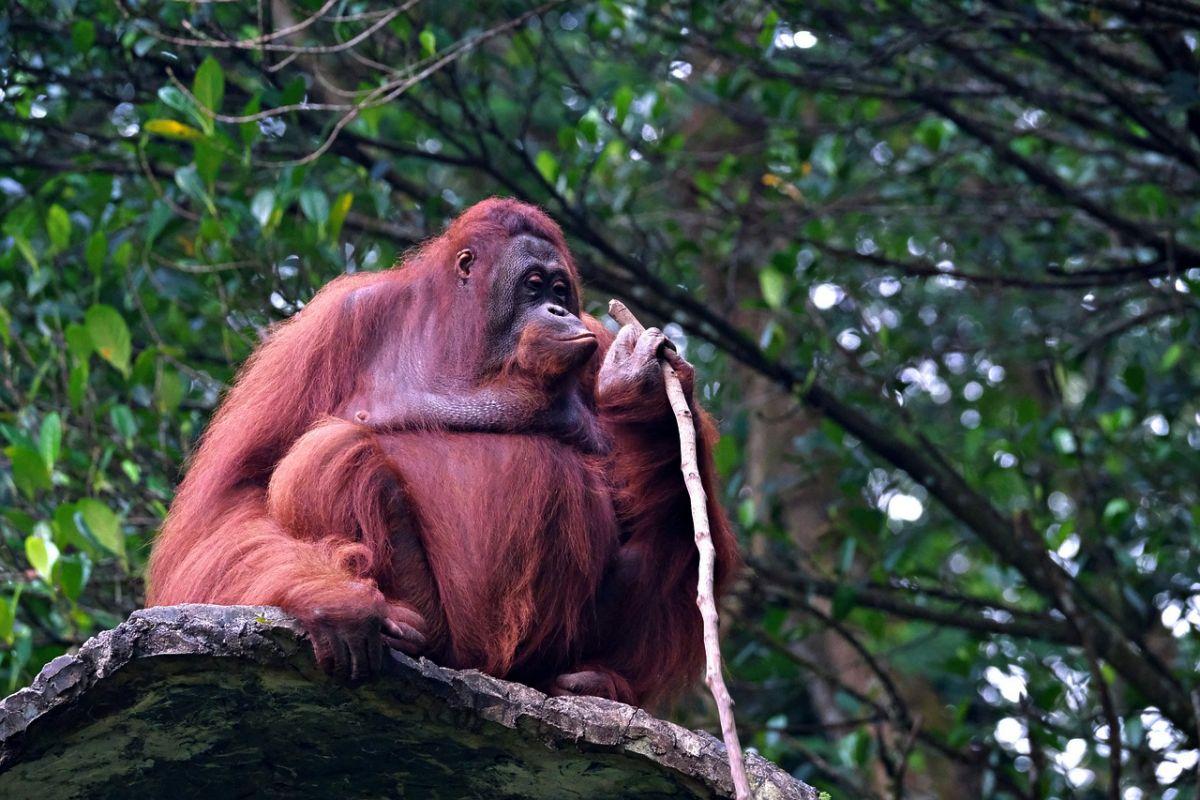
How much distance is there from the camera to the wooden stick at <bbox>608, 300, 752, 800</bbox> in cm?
247

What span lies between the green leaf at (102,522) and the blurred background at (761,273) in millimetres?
24

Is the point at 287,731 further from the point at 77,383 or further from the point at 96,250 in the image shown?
the point at 96,250

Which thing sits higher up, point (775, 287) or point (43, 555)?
point (775, 287)

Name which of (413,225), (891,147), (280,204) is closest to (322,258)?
(280,204)

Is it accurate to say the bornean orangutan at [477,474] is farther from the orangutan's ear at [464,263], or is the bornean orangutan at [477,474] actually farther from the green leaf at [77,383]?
the green leaf at [77,383]

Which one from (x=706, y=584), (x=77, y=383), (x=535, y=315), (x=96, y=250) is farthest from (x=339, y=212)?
(x=706, y=584)

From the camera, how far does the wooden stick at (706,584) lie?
247 cm

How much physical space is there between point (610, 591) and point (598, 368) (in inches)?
31.6

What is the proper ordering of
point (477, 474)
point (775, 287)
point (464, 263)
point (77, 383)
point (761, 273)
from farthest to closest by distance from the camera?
1. point (761, 273)
2. point (775, 287)
3. point (77, 383)
4. point (464, 263)
5. point (477, 474)

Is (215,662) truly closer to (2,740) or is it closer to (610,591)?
(2,740)

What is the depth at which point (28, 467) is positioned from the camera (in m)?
5.29

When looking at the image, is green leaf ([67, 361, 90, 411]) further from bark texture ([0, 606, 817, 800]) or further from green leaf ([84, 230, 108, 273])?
bark texture ([0, 606, 817, 800])

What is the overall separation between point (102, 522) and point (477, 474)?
1851 mm

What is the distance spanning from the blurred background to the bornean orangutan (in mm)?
1279
